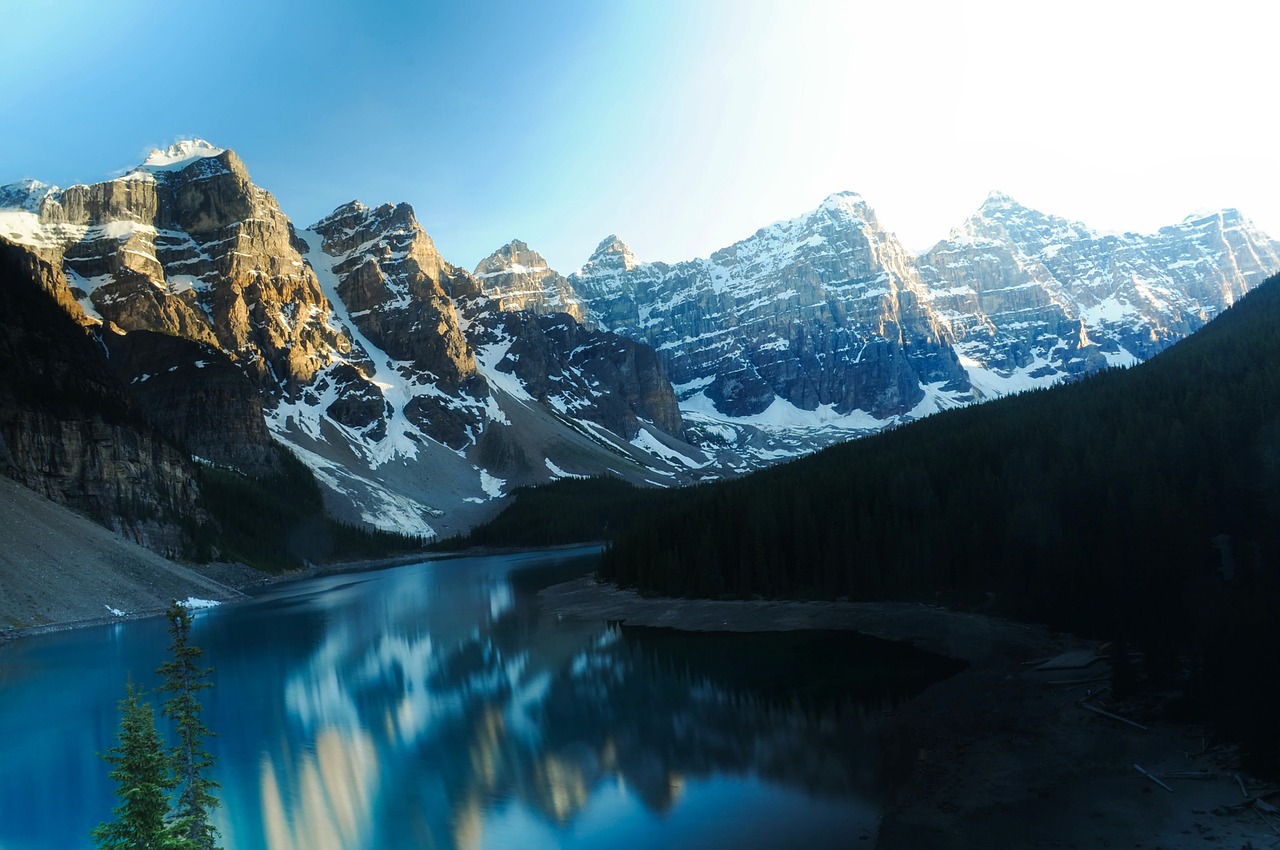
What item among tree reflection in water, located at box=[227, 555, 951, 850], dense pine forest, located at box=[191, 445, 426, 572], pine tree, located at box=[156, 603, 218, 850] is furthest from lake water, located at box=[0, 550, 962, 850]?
dense pine forest, located at box=[191, 445, 426, 572]

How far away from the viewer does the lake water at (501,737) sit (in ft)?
65.7

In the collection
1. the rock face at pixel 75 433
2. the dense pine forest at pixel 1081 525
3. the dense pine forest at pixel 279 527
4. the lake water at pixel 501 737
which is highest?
the rock face at pixel 75 433

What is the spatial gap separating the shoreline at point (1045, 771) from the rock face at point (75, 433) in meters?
91.7

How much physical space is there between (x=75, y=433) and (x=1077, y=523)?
99061 millimetres

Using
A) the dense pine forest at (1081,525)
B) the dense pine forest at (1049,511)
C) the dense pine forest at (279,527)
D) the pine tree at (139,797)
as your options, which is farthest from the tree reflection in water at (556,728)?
the dense pine forest at (279,527)

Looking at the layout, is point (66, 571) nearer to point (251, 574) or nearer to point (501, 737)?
point (251, 574)

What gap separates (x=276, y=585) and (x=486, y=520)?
71.2 metres

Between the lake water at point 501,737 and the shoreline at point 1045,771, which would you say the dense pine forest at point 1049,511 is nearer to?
the shoreline at point 1045,771

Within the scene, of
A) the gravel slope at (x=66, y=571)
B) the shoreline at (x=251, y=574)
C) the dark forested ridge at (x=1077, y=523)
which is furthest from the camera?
the gravel slope at (x=66, y=571)

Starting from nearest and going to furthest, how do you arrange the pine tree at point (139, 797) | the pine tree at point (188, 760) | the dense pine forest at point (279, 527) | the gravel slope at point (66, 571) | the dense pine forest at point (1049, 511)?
the pine tree at point (139, 797)
the pine tree at point (188, 760)
the dense pine forest at point (1049, 511)
the gravel slope at point (66, 571)
the dense pine forest at point (279, 527)

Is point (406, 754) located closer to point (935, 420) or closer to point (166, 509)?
point (935, 420)

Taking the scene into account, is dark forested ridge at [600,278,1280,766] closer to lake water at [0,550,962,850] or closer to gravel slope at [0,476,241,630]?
lake water at [0,550,962,850]

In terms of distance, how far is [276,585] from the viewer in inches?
4218

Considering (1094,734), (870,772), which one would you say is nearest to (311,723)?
(870,772)
